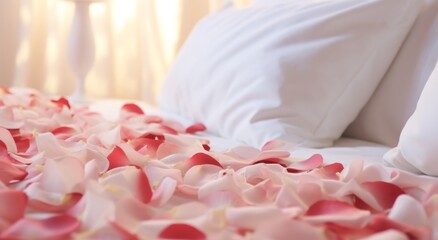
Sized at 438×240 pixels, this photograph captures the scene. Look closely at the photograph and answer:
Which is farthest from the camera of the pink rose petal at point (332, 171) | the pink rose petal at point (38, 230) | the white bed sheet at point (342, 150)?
the white bed sheet at point (342, 150)

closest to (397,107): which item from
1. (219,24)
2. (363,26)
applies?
(363,26)

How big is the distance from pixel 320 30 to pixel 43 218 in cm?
85

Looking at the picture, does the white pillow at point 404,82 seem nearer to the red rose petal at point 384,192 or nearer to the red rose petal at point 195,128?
the red rose petal at point 195,128

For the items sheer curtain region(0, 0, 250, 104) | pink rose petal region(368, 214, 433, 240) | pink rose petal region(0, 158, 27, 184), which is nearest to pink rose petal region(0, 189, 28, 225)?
pink rose petal region(0, 158, 27, 184)

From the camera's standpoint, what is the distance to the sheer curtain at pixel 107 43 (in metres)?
2.76

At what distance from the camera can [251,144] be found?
1.39 meters

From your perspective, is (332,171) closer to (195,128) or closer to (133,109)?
(195,128)

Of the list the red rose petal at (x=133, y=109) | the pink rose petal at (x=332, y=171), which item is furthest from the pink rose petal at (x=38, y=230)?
the red rose petal at (x=133, y=109)

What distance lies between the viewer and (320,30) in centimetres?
140

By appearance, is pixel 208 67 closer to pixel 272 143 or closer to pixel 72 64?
pixel 272 143

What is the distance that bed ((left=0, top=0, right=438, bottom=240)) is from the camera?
700mm

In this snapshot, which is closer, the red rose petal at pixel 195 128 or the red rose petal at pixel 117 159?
the red rose petal at pixel 117 159

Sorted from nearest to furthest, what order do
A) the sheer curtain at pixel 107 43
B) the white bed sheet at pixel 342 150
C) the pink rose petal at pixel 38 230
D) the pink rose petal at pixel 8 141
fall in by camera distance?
the pink rose petal at pixel 38 230 → the pink rose petal at pixel 8 141 → the white bed sheet at pixel 342 150 → the sheer curtain at pixel 107 43

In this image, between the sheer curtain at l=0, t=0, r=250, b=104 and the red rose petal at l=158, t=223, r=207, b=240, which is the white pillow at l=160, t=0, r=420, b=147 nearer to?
the red rose petal at l=158, t=223, r=207, b=240
